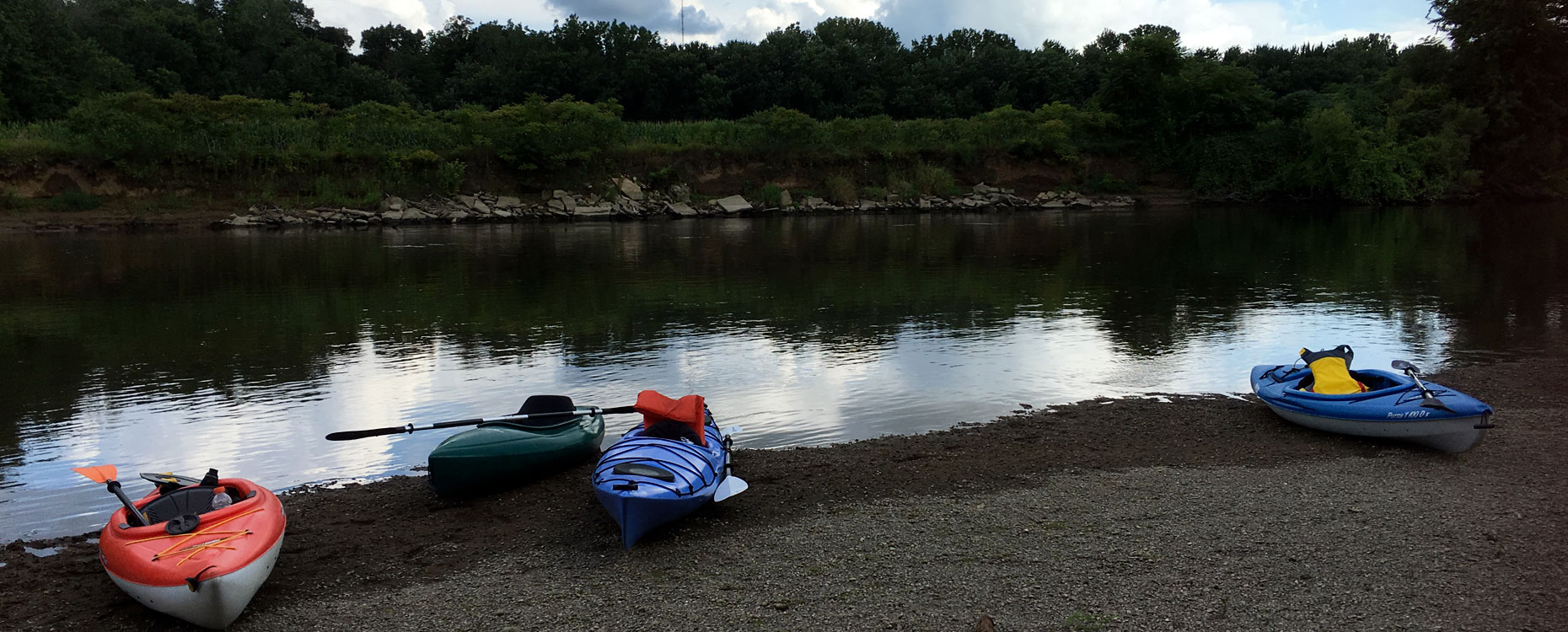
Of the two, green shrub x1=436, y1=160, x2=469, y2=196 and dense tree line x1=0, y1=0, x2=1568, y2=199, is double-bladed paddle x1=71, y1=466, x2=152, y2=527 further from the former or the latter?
dense tree line x1=0, y1=0, x2=1568, y2=199

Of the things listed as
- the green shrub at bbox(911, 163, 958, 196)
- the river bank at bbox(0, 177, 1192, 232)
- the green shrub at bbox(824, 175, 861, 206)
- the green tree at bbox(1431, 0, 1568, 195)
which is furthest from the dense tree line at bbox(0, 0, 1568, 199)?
the green shrub at bbox(824, 175, 861, 206)

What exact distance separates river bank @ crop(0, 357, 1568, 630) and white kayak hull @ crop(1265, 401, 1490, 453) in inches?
5.9

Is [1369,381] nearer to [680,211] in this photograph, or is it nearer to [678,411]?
[678,411]

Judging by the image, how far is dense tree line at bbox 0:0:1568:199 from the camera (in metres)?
57.5

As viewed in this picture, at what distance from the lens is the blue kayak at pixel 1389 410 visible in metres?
9.70

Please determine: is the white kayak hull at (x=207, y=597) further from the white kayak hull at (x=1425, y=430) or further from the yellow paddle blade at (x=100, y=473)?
the white kayak hull at (x=1425, y=430)

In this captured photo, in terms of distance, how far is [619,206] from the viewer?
5409 cm

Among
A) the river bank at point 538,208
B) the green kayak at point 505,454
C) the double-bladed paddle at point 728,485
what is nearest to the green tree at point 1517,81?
the river bank at point 538,208

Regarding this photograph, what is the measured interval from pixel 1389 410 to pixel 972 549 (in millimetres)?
5103

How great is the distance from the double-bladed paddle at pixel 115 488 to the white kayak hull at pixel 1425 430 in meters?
10.7

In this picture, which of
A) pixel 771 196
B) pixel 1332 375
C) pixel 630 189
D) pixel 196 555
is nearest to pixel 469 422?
pixel 196 555

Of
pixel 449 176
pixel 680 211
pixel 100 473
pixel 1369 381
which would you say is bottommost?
pixel 1369 381

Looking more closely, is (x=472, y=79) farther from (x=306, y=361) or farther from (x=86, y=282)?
(x=306, y=361)

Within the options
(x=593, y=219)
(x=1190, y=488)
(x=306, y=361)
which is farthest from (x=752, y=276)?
(x=593, y=219)
